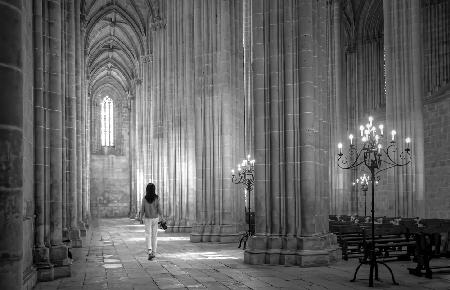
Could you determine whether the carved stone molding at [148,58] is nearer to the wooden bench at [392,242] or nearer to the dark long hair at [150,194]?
the dark long hair at [150,194]

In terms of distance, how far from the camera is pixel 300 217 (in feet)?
47.1

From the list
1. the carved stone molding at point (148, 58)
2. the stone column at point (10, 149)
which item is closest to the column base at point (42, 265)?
the stone column at point (10, 149)

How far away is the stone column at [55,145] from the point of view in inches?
482

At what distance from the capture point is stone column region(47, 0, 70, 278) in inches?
482

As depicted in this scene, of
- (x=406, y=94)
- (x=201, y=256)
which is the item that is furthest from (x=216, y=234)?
(x=406, y=94)

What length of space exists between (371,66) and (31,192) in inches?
1336

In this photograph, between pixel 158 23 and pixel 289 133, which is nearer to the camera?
pixel 289 133

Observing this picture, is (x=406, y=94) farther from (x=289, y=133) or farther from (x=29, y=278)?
(x=29, y=278)

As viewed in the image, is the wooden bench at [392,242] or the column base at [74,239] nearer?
the wooden bench at [392,242]

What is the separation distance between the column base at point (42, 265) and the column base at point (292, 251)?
501 cm

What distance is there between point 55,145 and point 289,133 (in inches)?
231

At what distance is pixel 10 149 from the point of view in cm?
436

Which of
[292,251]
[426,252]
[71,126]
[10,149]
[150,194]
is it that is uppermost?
[71,126]

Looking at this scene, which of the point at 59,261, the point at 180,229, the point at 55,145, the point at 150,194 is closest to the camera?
the point at 59,261
